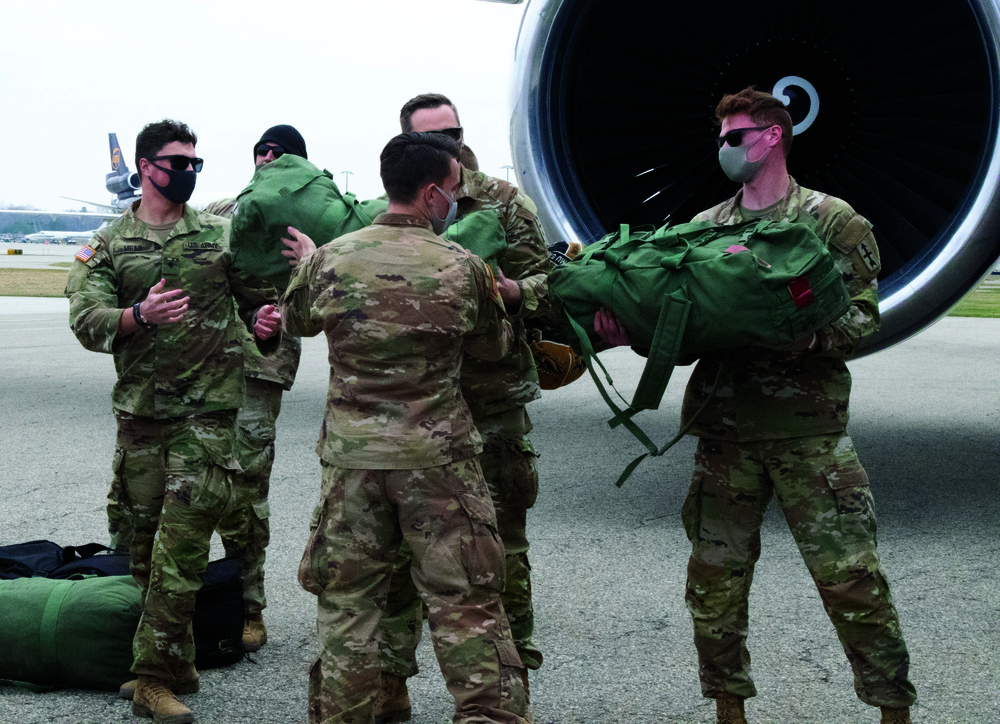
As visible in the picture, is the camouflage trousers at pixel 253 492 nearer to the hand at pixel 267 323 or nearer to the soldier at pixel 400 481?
the hand at pixel 267 323

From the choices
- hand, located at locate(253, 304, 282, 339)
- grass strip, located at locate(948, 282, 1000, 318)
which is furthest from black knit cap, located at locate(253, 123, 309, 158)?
grass strip, located at locate(948, 282, 1000, 318)

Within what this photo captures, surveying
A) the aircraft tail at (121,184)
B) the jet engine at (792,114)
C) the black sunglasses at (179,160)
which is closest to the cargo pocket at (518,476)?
the black sunglasses at (179,160)

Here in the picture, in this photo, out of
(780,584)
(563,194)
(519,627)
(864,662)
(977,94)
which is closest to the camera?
(864,662)

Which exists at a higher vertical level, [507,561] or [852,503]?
[852,503]

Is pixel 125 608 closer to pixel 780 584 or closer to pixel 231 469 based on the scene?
pixel 231 469

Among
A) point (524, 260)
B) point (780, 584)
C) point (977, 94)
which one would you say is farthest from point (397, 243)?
point (977, 94)

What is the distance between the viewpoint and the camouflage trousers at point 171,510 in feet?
9.57

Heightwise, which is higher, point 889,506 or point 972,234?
point 972,234

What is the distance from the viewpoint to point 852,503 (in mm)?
2584

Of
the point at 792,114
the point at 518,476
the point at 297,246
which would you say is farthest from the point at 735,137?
the point at 792,114

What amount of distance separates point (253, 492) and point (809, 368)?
2.08 metres

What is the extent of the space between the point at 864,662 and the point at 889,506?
8.48 ft

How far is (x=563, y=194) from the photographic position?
4609 mm

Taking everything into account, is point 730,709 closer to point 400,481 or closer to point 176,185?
point 400,481
